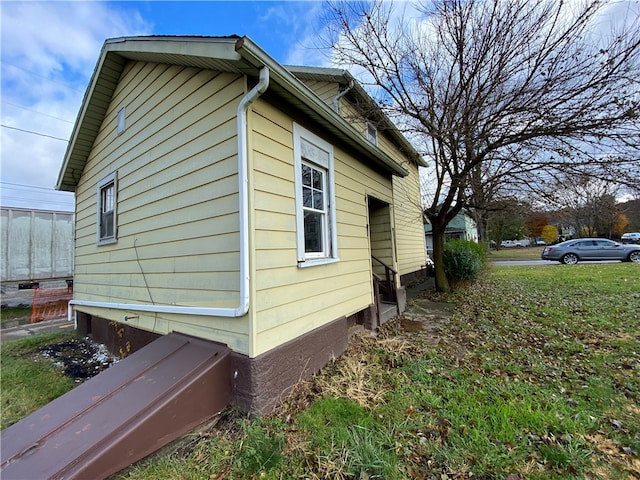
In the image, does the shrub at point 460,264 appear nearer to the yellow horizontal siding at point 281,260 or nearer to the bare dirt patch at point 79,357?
the yellow horizontal siding at point 281,260

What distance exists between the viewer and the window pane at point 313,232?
4.01 m

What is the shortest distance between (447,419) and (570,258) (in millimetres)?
19316

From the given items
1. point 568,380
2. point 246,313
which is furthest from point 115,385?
point 568,380

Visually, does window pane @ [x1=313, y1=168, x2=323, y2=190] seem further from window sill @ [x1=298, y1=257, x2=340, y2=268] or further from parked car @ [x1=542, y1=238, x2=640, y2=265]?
parked car @ [x1=542, y1=238, x2=640, y2=265]

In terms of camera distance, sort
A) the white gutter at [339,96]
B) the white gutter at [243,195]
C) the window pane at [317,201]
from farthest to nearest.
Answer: the white gutter at [339,96]
the window pane at [317,201]
the white gutter at [243,195]

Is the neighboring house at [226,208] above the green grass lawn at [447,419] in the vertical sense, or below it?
above

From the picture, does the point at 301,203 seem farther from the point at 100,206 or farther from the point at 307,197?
the point at 100,206

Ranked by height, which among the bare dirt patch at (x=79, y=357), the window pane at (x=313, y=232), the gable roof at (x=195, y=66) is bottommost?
the bare dirt patch at (x=79, y=357)

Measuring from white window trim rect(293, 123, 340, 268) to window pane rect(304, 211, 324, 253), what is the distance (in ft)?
0.33

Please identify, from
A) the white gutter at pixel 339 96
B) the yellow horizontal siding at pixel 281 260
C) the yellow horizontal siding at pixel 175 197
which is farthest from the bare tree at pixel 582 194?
the yellow horizontal siding at pixel 175 197

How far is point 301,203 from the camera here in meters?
3.70

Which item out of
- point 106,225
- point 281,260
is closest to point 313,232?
point 281,260

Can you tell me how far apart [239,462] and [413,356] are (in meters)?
2.79

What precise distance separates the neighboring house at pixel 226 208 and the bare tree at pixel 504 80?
7.47 ft
